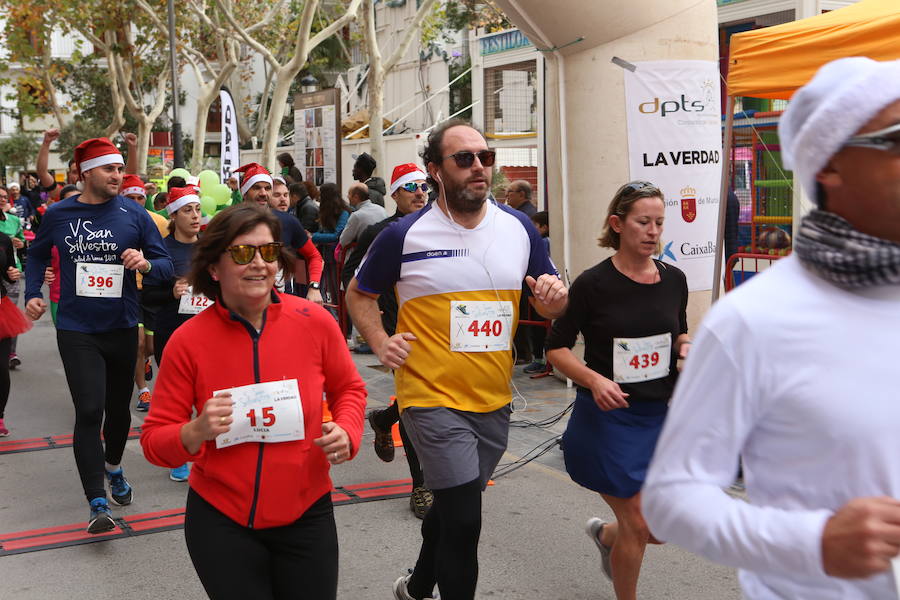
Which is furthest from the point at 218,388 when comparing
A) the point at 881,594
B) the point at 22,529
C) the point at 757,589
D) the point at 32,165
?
the point at 32,165

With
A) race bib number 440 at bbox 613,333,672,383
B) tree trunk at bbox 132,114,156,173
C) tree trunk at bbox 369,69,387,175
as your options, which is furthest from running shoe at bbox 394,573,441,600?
tree trunk at bbox 132,114,156,173

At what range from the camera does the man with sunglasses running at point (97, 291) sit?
19.5ft

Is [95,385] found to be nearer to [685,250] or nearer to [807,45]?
[807,45]

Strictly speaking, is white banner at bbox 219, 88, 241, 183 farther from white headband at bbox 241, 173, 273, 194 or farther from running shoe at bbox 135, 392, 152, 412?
white headband at bbox 241, 173, 273, 194

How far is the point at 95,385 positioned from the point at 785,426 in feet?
16.3

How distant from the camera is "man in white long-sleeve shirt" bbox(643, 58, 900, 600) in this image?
1.62 m

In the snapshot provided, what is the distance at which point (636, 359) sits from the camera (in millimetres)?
4293

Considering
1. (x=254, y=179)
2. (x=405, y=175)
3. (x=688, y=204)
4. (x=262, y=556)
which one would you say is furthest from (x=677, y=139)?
(x=262, y=556)

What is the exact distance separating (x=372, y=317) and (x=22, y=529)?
2.91m

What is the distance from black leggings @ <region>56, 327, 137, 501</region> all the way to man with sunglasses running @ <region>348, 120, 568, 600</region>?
224cm

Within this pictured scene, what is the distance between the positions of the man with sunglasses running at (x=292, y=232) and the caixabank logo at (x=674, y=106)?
2.88 metres

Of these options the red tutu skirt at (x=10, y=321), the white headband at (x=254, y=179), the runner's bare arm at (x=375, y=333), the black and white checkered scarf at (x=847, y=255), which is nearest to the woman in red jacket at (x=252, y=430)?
the runner's bare arm at (x=375, y=333)

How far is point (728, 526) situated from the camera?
65.5 inches

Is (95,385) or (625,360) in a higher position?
(625,360)
